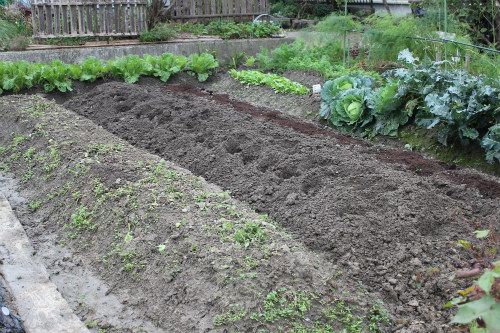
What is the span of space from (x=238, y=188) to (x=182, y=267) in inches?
71.8

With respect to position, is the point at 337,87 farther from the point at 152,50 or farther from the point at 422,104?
the point at 152,50

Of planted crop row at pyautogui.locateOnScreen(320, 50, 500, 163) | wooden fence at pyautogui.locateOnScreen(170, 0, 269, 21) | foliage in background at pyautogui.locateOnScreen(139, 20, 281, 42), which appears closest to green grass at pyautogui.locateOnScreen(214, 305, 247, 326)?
planted crop row at pyautogui.locateOnScreen(320, 50, 500, 163)

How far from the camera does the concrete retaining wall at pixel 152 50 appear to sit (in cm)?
1288

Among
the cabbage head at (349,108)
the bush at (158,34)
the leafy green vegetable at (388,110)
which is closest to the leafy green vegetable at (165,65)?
the bush at (158,34)

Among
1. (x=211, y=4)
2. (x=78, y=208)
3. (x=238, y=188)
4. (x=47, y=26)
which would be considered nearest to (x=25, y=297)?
(x=78, y=208)

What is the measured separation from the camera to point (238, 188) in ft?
20.6

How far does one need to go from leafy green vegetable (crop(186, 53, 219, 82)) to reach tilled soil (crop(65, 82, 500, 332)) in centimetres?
335

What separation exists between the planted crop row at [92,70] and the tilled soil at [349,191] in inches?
106

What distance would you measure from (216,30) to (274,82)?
595cm

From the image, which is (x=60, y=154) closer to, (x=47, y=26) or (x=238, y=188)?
(x=238, y=188)

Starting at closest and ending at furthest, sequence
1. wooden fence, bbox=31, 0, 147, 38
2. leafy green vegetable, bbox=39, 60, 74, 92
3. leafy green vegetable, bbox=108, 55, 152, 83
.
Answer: leafy green vegetable, bbox=39, 60, 74, 92, leafy green vegetable, bbox=108, 55, 152, 83, wooden fence, bbox=31, 0, 147, 38

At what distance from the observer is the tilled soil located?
4445 mm

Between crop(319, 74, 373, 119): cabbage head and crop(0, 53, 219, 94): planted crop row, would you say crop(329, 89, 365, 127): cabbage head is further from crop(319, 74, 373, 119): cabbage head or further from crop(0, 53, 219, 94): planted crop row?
crop(0, 53, 219, 94): planted crop row

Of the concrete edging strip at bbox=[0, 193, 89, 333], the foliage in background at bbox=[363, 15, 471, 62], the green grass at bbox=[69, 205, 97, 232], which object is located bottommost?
the concrete edging strip at bbox=[0, 193, 89, 333]
